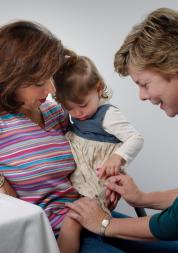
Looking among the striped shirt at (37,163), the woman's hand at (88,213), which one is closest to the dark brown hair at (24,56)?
the striped shirt at (37,163)

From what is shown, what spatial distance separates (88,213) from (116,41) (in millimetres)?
1484

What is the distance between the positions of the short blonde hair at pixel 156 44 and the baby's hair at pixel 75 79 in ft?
0.98

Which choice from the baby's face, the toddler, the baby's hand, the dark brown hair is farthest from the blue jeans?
the dark brown hair

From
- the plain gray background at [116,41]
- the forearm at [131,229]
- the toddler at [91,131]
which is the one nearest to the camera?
the forearm at [131,229]

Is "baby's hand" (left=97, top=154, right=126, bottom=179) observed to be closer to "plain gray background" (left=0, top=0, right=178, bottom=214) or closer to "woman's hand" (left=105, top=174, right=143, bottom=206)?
"woman's hand" (left=105, top=174, right=143, bottom=206)

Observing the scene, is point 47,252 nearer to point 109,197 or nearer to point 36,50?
point 109,197

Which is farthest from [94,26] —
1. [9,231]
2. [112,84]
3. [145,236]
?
[9,231]

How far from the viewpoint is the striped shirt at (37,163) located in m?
Answer: 1.33

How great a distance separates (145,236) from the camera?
4.01 feet

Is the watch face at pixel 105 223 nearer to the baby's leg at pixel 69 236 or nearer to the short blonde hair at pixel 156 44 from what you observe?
the baby's leg at pixel 69 236

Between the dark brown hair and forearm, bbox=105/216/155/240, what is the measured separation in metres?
0.53

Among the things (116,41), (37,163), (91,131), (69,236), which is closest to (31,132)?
(37,163)

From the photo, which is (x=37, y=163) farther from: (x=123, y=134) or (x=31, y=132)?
(x=123, y=134)

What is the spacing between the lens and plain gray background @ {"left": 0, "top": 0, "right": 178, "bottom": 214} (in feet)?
8.07
